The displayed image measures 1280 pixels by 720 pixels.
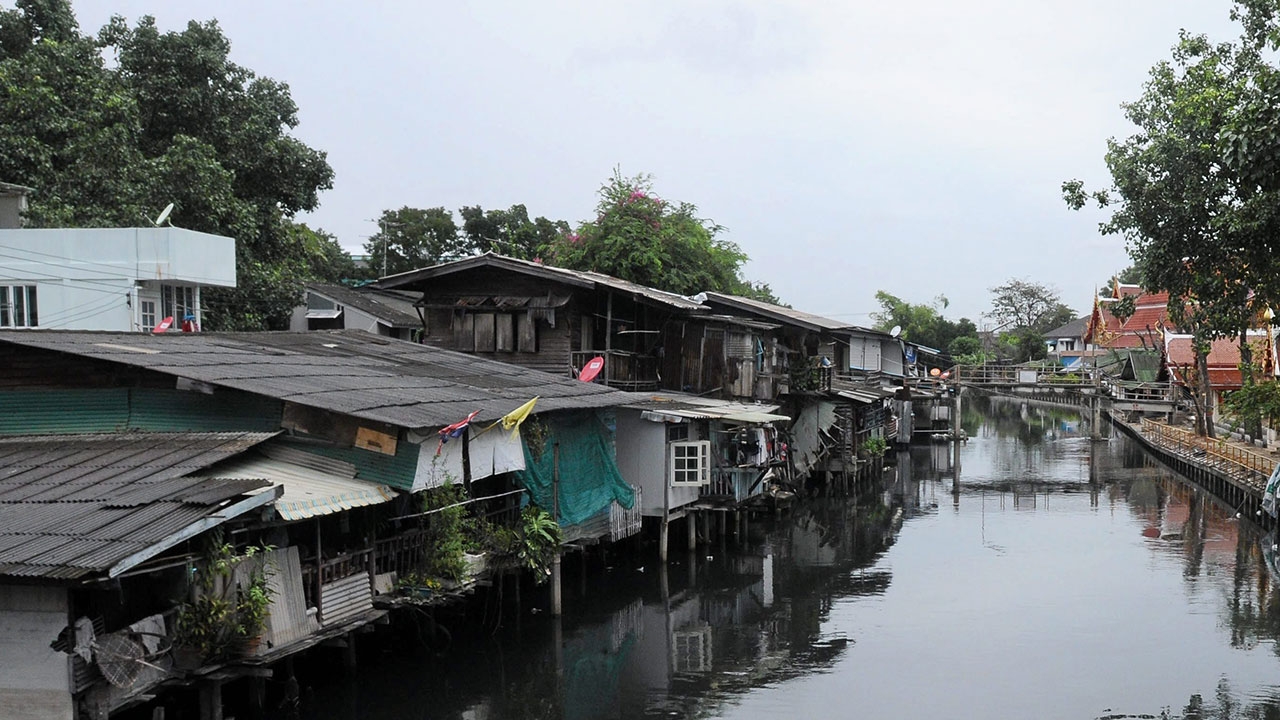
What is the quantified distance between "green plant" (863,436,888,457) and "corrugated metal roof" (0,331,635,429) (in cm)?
2103

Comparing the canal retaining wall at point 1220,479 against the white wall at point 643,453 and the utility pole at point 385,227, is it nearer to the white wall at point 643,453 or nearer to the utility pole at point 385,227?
the white wall at point 643,453

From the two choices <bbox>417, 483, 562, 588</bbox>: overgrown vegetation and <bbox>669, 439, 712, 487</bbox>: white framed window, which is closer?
<bbox>417, 483, 562, 588</bbox>: overgrown vegetation

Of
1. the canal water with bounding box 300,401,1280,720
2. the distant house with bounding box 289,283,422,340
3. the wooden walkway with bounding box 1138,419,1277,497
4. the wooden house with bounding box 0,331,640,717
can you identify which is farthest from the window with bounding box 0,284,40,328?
the wooden walkway with bounding box 1138,419,1277,497

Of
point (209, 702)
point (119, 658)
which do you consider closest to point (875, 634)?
point (209, 702)

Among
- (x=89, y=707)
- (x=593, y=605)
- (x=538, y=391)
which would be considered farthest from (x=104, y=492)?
(x=593, y=605)

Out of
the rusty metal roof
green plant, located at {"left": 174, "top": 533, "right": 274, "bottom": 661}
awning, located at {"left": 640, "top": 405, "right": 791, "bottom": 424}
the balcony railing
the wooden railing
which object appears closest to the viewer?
the rusty metal roof

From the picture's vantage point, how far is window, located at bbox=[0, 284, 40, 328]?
977 inches

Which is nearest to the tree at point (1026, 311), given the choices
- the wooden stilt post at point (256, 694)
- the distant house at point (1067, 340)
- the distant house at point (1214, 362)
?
the distant house at point (1067, 340)

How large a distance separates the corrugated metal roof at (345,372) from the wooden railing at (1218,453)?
2102cm

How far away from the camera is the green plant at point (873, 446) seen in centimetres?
4209

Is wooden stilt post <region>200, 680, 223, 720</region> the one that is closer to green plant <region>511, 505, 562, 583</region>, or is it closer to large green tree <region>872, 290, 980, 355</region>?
green plant <region>511, 505, 562, 583</region>

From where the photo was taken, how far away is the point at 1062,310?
113 metres

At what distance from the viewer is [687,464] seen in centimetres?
2433

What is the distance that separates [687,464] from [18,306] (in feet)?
51.9
